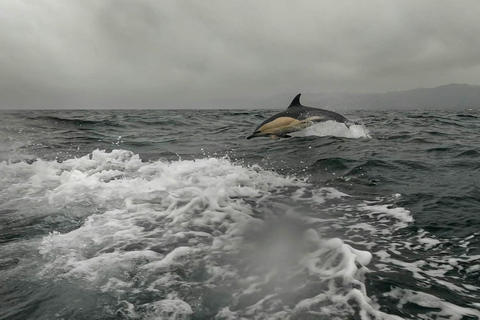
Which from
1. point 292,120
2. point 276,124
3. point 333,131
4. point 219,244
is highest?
point 292,120

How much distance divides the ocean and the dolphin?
197 inches

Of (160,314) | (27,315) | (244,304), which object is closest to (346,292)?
(244,304)

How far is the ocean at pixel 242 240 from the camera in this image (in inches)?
110

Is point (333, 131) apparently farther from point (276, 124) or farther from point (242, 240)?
point (242, 240)

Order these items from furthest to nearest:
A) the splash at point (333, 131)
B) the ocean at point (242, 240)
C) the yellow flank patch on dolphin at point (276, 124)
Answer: the splash at point (333, 131) → the yellow flank patch on dolphin at point (276, 124) → the ocean at point (242, 240)

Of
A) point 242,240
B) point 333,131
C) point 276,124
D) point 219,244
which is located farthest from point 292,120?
point 219,244

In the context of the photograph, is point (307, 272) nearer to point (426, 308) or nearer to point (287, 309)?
point (287, 309)

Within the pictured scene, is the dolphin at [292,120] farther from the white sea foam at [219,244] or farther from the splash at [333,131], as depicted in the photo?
the white sea foam at [219,244]

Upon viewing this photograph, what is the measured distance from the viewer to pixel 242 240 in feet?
13.7

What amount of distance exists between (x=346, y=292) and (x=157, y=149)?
9.97 meters

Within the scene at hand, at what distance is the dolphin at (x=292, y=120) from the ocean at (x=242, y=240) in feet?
16.4

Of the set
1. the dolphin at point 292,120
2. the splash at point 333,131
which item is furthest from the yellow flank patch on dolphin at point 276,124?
the splash at point 333,131

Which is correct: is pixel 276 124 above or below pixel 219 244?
above

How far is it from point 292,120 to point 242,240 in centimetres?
1033
